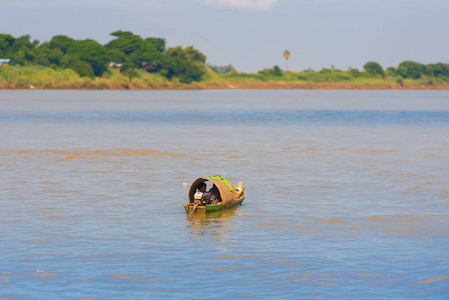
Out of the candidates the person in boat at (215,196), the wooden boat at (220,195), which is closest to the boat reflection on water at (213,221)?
the wooden boat at (220,195)

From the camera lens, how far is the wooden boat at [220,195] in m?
23.3

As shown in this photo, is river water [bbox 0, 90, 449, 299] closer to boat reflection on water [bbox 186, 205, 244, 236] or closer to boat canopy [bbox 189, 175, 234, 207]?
boat reflection on water [bbox 186, 205, 244, 236]

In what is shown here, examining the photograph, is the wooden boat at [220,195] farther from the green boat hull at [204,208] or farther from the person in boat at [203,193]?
the person in boat at [203,193]

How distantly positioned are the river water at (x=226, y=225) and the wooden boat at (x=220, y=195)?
44 cm

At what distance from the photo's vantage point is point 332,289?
15.1m

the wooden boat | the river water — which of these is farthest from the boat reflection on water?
the wooden boat

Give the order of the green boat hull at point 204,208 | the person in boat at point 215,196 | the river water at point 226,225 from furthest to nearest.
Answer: the person in boat at point 215,196, the green boat hull at point 204,208, the river water at point 226,225

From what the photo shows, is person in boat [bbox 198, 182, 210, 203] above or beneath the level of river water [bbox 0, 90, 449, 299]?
above

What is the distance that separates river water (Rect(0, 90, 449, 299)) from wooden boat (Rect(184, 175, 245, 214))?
442 millimetres

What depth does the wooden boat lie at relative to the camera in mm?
23333

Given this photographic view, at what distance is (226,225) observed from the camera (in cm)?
2188

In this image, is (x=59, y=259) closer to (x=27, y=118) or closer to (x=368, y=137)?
(x=368, y=137)

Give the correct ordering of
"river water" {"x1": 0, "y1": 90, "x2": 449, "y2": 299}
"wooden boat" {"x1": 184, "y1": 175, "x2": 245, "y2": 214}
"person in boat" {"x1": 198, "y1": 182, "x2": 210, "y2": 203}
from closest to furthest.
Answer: "river water" {"x1": 0, "y1": 90, "x2": 449, "y2": 299} → "wooden boat" {"x1": 184, "y1": 175, "x2": 245, "y2": 214} → "person in boat" {"x1": 198, "y1": 182, "x2": 210, "y2": 203}

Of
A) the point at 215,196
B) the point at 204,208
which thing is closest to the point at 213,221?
the point at 204,208
